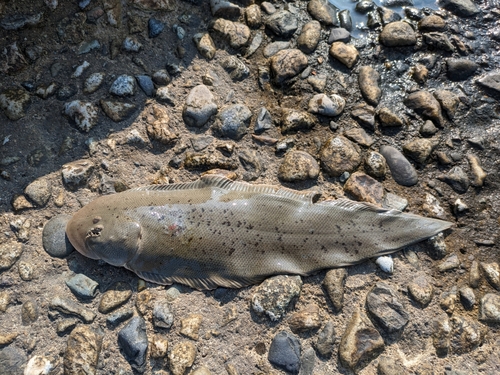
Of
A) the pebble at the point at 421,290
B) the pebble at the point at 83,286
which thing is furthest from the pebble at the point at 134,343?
the pebble at the point at 421,290

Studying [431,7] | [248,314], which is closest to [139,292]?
[248,314]

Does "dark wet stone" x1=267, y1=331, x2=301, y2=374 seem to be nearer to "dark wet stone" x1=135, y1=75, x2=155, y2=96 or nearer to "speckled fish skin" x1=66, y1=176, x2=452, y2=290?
"speckled fish skin" x1=66, y1=176, x2=452, y2=290

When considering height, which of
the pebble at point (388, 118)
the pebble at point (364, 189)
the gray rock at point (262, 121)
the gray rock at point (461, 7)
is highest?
the gray rock at point (461, 7)

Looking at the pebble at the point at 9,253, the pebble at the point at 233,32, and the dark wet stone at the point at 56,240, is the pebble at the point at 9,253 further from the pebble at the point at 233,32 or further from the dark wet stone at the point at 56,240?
the pebble at the point at 233,32

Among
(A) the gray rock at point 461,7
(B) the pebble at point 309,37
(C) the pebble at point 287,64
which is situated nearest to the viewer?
(C) the pebble at point 287,64

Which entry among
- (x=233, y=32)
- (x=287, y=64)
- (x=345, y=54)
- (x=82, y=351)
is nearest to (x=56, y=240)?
(x=82, y=351)

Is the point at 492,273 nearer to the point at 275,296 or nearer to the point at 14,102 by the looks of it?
the point at 275,296
